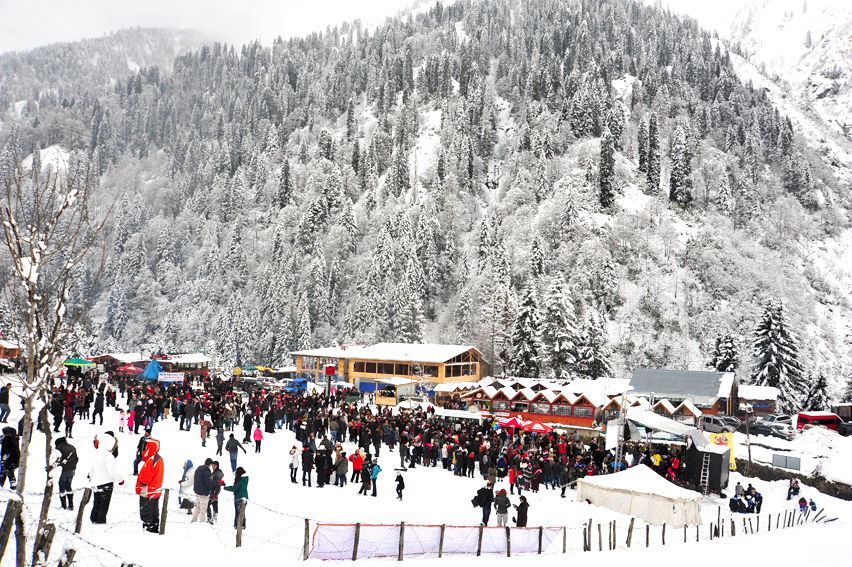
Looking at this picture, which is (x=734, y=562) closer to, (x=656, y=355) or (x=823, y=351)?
(x=656, y=355)

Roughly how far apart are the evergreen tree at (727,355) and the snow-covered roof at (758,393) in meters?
4.85

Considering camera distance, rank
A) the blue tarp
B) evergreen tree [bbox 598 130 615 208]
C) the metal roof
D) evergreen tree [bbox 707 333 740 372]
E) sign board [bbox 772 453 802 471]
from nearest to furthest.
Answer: sign board [bbox 772 453 802 471]
the blue tarp
the metal roof
evergreen tree [bbox 707 333 740 372]
evergreen tree [bbox 598 130 615 208]

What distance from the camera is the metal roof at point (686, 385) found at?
144ft

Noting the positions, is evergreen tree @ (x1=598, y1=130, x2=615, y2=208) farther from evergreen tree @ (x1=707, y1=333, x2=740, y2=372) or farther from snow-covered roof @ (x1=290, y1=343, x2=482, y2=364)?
snow-covered roof @ (x1=290, y1=343, x2=482, y2=364)

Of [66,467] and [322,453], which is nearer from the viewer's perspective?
[66,467]

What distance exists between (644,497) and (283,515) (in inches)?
454

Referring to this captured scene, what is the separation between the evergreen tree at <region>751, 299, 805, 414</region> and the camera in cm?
4894

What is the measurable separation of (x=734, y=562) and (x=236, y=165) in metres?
132

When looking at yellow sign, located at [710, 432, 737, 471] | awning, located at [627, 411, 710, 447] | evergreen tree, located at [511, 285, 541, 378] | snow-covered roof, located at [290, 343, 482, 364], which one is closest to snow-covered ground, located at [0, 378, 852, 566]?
awning, located at [627, 411, 710, 447]

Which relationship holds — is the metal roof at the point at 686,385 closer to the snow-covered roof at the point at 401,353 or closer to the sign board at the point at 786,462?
the sign board at the point at 786,462

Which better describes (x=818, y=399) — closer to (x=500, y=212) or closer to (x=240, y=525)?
(x=240, y=525)

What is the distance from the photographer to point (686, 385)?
45.3 metres

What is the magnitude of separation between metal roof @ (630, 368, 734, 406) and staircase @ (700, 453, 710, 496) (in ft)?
65.8

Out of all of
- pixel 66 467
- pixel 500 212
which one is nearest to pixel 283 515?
pixel 66 467
